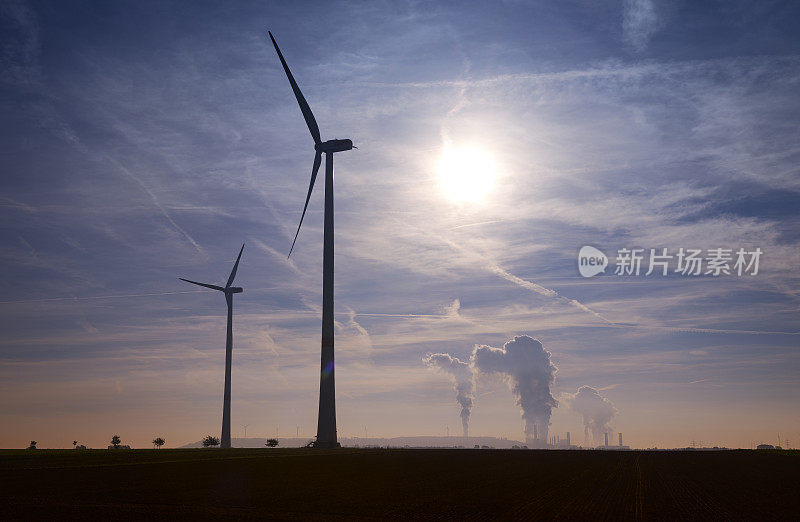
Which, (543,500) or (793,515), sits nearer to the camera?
(793,515)

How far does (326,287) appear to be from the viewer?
430ft

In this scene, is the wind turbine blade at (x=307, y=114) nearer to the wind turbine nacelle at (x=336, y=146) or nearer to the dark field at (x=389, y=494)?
the wind turbine nacelle at (x=336, y=146)

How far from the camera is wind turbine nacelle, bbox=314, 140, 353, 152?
142050 millimetres

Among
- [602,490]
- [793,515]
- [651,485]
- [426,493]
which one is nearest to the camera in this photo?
[793,515]

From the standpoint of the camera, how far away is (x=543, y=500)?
42406 millimetres

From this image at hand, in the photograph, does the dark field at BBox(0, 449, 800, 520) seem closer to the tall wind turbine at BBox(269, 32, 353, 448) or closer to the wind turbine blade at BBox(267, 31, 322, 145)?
the tall wind turbine at BBox(269, 32, 353, 448)

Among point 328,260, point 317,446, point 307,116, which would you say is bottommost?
point 317,446

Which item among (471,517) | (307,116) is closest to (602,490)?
(471,517)

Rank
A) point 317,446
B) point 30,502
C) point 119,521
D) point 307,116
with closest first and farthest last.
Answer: point 119,521, point 30,502, point 317,446, point 307,116

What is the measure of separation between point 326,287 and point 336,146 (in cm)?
3028

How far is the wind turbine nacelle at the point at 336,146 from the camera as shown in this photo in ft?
466

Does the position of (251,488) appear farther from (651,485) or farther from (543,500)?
(651,485)

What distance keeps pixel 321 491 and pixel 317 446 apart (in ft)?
265

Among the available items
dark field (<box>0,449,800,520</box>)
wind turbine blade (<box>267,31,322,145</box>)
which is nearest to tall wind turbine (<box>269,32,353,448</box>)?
wind turbine blade (<box>267,31,322,145</box>)
